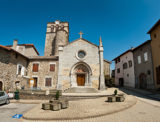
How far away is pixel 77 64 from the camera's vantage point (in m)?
19.3

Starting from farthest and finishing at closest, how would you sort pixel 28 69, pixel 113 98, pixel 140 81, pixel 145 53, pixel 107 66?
1. pixel 107 66
2. pixel 28 69
3. pixel 140 81
4. pixel 145 53
5. pixel 113 98

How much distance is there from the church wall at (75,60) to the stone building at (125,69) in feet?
25.5

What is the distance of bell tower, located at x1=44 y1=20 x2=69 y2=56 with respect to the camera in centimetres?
3177

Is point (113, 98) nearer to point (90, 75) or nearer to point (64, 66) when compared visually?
point (90, 75)

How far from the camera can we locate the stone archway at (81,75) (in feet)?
61.9

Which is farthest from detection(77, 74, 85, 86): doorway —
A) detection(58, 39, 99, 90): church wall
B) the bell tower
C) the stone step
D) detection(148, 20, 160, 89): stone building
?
the bell tower

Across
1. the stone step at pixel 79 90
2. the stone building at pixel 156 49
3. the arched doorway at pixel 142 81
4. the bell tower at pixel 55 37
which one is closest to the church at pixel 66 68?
the stone step at pixel 79 90

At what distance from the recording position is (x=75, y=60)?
1942 centimetres

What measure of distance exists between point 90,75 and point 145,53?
10046mm

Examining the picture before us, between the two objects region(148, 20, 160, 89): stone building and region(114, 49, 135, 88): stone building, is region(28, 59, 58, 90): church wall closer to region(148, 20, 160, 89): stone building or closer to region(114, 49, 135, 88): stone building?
region(114, 49, 135, 88): stone building

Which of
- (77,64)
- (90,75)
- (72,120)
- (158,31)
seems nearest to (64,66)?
(77,64)

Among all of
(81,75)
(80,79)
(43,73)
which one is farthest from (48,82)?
(81,75)

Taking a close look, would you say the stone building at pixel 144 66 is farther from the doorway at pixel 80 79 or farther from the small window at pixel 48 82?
the small window at pixel 48 82

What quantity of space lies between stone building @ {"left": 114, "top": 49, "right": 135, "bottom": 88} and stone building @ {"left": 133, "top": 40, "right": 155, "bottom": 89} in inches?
52.8
